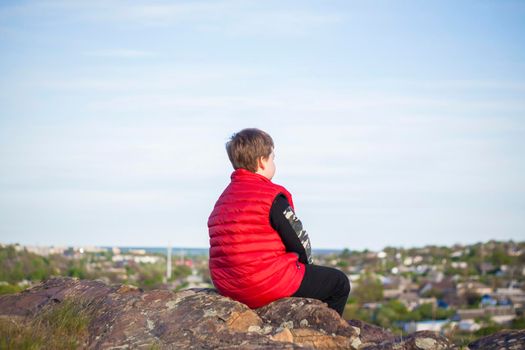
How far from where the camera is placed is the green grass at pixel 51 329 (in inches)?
226

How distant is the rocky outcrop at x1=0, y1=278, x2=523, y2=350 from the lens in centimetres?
602

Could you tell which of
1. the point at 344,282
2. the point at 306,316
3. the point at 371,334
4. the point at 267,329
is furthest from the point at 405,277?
the point at 267,329

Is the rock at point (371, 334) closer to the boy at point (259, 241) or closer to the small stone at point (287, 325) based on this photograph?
the boy at point (259, 241)

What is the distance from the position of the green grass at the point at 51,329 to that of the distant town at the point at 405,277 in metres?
3.50

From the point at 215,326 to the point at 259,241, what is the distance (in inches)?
29.9

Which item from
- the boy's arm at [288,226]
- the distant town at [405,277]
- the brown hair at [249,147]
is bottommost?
the distant town at [405,277]

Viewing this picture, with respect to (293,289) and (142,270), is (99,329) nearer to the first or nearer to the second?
(293,289)

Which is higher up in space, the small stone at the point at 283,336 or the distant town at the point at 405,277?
the small stone at the point at 283,336

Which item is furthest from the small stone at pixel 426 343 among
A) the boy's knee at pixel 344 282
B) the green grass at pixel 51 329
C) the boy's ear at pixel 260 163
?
the green grass at pixel 51 329

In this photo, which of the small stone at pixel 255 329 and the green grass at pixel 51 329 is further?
the small stone at pixel 255 329

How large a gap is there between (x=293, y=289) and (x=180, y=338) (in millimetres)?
1053

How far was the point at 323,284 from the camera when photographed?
6.57 metres

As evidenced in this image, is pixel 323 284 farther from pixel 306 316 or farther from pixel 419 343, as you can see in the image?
pixel 419 343

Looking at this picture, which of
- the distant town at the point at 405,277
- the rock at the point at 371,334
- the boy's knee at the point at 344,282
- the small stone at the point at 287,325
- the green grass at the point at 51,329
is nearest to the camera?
the green grass at the point at 51,329
